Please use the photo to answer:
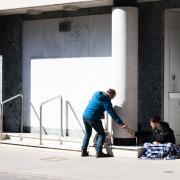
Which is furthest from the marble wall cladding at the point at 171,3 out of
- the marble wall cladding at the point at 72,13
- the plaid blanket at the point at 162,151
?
the plaid blanket at the point at 162,151

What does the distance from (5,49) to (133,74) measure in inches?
195

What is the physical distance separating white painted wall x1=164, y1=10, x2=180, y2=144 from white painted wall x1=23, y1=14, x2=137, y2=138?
1.38 meters

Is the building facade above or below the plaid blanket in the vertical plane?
above

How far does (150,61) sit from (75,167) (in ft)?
12.1

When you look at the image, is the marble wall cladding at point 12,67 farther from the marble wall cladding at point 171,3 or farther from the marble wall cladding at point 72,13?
the marble wall cladding at point 171,3

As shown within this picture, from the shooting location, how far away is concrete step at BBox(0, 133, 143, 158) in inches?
536

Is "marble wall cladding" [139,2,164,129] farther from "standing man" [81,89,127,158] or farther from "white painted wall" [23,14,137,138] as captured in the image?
"standing man" [81,89,127,158]

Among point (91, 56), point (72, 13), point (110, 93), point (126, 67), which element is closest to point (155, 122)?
point (110, 93)

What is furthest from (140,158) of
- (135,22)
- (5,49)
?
(5,49)

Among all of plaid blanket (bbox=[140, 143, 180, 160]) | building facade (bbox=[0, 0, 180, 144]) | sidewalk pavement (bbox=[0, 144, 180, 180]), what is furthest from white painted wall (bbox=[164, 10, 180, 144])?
sidewalk pavement (bbox=[0, 144, 180, 180])

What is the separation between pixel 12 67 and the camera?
17359 millimetres

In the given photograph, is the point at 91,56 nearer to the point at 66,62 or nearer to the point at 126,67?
the point at 66,62

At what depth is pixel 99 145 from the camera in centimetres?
1359

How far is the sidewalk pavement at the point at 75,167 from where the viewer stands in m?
11.1
